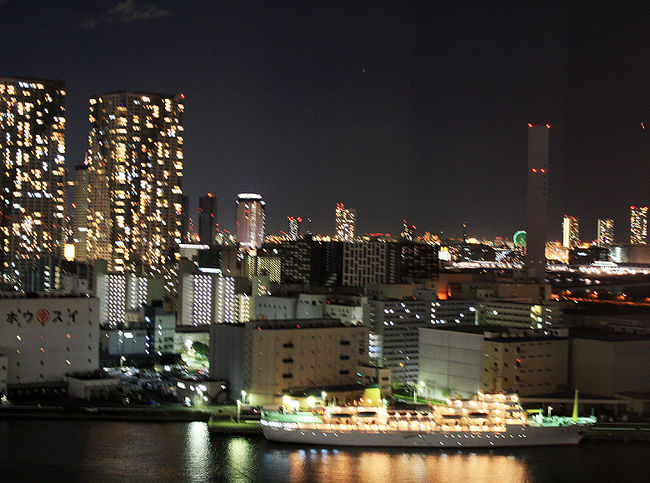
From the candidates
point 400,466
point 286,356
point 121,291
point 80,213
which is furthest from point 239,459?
point 80,213

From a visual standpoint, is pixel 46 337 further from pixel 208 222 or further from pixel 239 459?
pixel 208 222

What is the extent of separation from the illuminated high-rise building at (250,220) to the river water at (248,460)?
25.6 metres

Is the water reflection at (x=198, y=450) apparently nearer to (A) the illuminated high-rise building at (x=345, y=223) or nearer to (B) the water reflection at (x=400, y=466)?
(B) the water reflection at (x=400, y=466)

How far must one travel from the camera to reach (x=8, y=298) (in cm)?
1380

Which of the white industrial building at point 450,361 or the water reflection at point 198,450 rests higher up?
the white industrial building at point 450,361

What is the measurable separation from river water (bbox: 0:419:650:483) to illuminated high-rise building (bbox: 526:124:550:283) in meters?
12.6

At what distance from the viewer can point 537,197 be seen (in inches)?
916

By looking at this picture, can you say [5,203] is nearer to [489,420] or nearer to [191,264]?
[191,264]

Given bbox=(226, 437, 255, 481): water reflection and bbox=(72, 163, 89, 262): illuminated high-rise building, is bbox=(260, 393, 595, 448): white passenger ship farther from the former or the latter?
bbox=(72, 163, 89, 262): illuminated high-rise building

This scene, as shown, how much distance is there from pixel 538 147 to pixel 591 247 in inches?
1026

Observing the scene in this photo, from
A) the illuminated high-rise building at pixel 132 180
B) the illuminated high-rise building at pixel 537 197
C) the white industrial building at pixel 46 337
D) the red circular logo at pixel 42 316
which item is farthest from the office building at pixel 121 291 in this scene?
the illuminated high-rise building at pixel 537 197

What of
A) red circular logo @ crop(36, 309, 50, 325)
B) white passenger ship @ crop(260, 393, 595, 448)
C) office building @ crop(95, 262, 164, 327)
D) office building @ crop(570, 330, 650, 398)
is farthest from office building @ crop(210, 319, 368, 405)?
office building @ crop(95, 262, 164, 327)

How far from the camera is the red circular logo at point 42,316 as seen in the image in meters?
13.7

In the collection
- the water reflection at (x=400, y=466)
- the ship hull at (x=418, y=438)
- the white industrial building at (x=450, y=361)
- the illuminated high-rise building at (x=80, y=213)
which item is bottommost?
the water reflection at (x=400, y=466)
